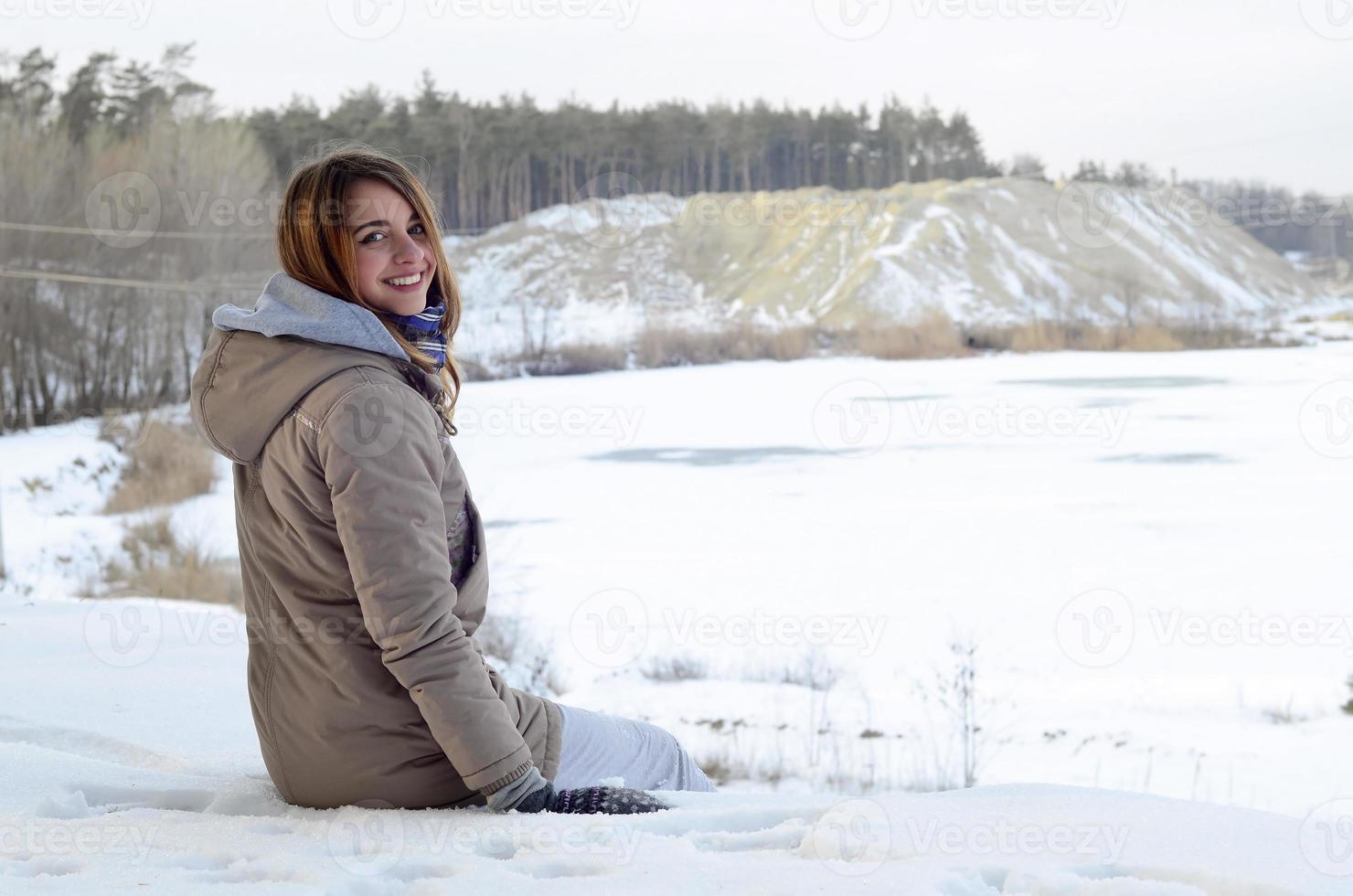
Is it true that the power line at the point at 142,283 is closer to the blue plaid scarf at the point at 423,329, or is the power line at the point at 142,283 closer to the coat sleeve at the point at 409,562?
the blue plaid scarf at the point at 423,329

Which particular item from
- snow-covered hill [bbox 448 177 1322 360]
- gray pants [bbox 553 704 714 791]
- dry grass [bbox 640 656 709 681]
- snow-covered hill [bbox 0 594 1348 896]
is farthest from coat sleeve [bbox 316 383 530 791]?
snow-covered hill [bbox 448 177 1322 360]

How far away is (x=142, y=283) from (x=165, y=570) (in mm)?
10559

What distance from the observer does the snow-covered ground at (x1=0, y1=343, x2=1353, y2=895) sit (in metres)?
1.42

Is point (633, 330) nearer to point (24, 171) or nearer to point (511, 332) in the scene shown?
point (511, 332)

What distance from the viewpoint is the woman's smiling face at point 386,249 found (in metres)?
1.63

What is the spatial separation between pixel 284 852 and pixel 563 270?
132ft

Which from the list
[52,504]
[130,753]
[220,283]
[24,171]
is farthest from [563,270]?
[130,753]

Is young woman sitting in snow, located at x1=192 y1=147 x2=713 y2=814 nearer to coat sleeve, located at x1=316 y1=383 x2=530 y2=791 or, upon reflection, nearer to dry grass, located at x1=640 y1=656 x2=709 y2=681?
coat sleeve, located at x1=316 y1=383 x2=530 y2=791

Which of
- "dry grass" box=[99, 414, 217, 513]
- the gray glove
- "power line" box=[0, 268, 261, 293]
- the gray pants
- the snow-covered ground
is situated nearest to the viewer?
the snow-covered ground

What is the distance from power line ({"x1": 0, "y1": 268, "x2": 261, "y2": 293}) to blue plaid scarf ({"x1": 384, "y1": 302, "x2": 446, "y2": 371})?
14764 millimetres

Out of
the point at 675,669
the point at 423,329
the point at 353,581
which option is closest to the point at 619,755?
the point at 353,581

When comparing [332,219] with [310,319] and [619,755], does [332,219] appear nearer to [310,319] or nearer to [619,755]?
[310,319]

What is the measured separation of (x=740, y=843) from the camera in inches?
58.8

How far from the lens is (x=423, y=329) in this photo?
5.46 ft
